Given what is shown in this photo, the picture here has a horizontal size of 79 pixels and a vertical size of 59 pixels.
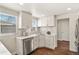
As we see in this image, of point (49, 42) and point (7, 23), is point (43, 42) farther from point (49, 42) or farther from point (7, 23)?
point (7, 23)

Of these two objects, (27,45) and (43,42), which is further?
(43,42)

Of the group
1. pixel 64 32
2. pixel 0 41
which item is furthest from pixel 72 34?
pixel 0 41

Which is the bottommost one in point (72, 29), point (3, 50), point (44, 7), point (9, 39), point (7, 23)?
point (3, 50)

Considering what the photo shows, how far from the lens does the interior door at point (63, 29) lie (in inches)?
50.1

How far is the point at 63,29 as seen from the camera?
1301 millimetres

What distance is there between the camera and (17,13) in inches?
45.0

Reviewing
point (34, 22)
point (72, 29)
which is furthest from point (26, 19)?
point (72, 29)

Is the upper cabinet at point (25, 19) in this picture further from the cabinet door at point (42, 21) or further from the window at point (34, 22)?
the cabinet door at point (42, 21)

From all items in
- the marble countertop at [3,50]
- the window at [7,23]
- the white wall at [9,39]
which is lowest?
the marble countertop at [3,50]

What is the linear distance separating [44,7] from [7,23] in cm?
71

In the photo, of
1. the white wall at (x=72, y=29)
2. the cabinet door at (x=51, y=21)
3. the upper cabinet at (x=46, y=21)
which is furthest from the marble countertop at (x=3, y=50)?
the white wall at (x=72, y=29)

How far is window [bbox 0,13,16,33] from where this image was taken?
110 cm

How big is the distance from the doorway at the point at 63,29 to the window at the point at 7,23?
0.86 m

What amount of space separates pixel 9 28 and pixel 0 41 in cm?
26
